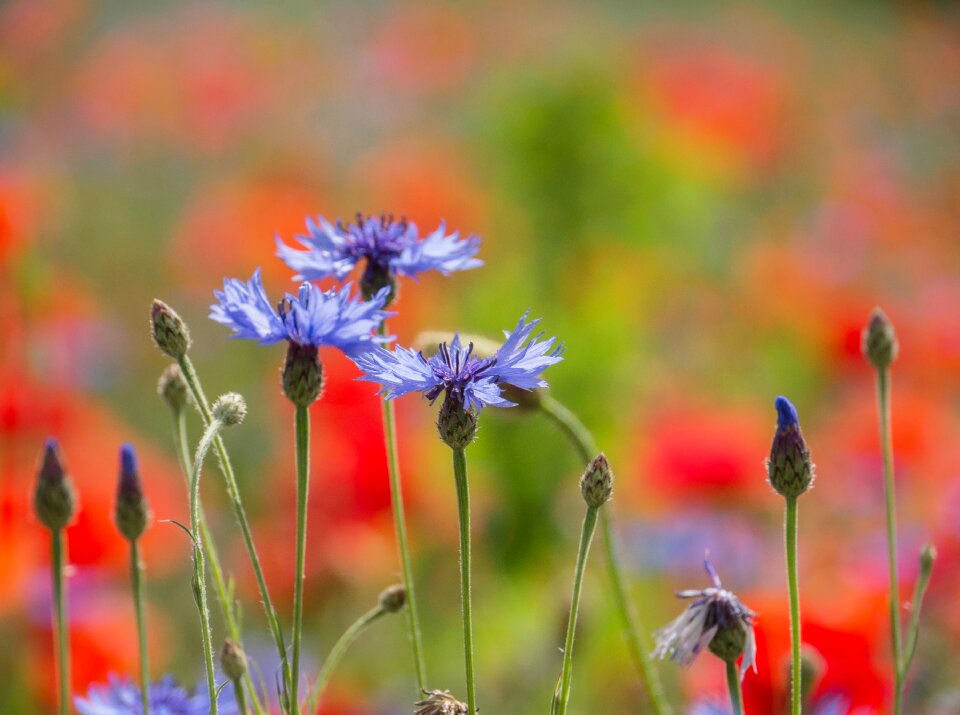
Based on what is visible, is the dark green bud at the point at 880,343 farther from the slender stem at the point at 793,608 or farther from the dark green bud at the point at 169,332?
the dark green bud at the point at 169,332

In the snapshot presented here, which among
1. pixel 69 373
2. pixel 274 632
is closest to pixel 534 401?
pixel 274 632

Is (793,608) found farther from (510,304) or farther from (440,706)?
(510,304)

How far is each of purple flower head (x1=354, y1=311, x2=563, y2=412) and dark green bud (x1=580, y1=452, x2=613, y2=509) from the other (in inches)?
1.3

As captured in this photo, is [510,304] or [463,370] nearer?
[463,370]

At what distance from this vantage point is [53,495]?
461 mm

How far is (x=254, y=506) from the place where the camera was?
1.46 metres

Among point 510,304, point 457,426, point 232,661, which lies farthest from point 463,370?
point 510,304

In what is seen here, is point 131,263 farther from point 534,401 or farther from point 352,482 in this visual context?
point 534,401

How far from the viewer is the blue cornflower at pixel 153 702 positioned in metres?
0.48

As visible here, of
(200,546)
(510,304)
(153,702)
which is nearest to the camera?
(200,546)

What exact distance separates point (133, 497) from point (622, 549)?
0.82m

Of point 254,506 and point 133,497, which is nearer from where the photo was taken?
point 133,497

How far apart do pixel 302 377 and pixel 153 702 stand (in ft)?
0.56

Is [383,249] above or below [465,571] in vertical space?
above
